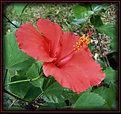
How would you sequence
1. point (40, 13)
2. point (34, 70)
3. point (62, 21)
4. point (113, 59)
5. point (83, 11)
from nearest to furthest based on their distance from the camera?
point (34, 70), point (83, 11), point (113, 59), point (62, 21), point (40, 13)

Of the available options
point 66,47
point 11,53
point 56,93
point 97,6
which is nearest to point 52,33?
point 66,47

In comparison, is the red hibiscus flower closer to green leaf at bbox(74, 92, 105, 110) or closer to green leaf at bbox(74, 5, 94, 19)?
green leaf at bbox(74, 92, 105, 110)

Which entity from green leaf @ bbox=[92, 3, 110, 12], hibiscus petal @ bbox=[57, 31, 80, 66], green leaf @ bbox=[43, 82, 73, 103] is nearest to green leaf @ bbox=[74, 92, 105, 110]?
green leaf @ bbox=[43, 82, 73, 103]

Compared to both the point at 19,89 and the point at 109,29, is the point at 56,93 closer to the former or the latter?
the point at 19,89

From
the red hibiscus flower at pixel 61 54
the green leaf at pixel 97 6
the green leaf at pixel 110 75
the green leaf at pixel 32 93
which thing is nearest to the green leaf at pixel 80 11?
the green leaf at pixel 97 6

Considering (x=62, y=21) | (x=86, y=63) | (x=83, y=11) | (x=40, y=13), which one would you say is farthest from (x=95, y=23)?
(x=40, y=13)

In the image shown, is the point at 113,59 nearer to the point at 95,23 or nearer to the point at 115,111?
the point at 95,23

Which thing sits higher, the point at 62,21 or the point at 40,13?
the point at 40,13
